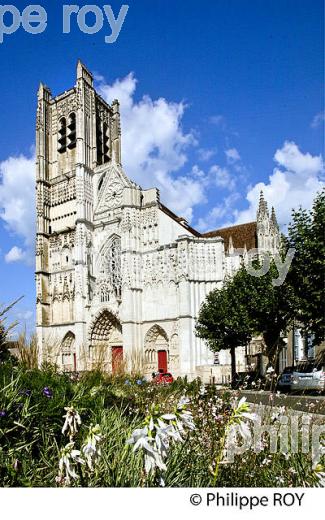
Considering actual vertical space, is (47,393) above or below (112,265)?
below

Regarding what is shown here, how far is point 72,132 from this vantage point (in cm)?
3338

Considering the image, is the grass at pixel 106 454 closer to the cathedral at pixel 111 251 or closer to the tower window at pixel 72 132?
the cathedral at pixel 111 251

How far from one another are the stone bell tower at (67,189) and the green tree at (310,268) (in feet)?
63.2

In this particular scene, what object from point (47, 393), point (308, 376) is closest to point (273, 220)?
point (308, 376)

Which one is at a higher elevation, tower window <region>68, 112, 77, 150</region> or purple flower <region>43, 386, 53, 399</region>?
tower window <region>68, 112, 77, 150</region>

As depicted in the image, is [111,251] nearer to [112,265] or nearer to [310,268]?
[112,265]

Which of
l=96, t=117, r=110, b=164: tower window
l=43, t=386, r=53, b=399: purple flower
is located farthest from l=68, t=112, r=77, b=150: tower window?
l=43, t=386, r=53, b=399: purple flower

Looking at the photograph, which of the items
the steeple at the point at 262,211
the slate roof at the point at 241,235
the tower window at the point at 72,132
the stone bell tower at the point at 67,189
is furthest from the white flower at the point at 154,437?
the tower window at the point at 72,132

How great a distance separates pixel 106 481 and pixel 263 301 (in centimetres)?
1477

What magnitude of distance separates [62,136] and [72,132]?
148 cm

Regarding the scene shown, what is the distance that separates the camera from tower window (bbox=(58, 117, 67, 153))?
34.1 metres

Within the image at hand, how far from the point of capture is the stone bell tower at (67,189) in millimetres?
29736

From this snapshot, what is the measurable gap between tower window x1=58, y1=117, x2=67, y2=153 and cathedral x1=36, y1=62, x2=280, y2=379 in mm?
98

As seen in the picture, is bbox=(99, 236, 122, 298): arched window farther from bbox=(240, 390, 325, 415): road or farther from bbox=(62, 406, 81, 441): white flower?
bbox=(62, 406, 81, 441): white flower
